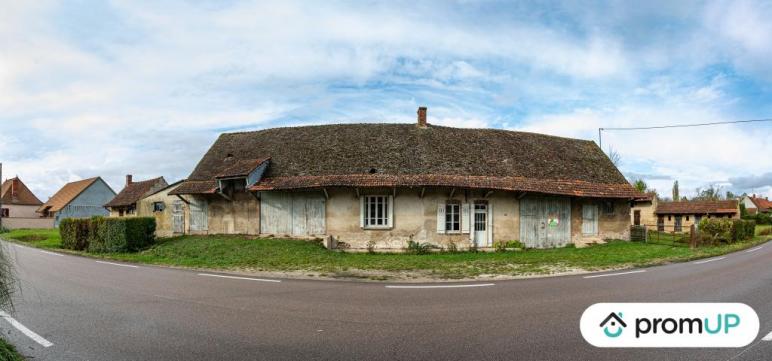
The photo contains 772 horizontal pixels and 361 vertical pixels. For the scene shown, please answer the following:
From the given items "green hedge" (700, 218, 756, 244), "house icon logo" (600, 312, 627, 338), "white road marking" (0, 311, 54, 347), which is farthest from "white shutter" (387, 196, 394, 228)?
"green hedge" (700, 218, 756, 244)

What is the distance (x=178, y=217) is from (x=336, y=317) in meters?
22.2

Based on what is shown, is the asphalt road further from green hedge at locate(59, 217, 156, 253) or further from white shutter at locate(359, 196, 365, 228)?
white shutter at locate(359, 196, 365, 228)

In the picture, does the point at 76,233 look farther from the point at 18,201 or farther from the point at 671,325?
the point at 18,201

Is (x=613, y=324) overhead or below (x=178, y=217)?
below

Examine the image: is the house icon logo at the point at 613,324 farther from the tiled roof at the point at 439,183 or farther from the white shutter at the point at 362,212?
the white shutter at the point at 362,212

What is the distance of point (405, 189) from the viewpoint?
808 inches

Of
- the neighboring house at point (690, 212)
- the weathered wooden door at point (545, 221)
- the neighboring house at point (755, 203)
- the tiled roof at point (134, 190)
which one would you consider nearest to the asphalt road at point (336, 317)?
the weathered wooden door at point (545, 221)

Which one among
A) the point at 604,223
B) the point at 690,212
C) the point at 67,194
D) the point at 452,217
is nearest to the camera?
the point at 452,217

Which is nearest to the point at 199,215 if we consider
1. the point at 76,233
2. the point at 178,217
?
the point at 178,217

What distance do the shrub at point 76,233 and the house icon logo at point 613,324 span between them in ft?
79.1

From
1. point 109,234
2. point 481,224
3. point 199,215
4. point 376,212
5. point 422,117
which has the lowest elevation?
point 109,234

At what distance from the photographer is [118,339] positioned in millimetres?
5996

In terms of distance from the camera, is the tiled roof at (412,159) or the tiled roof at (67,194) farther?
the tiled roof at (67,194)

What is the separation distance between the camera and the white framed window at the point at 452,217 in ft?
67.9
